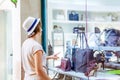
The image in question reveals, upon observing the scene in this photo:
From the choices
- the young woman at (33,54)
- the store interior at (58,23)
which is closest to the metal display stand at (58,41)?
the store interior at (58,23)

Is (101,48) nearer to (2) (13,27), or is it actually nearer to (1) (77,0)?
(1) (77,0)

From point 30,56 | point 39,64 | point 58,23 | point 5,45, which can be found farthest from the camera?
point 5,45

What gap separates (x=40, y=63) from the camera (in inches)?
118

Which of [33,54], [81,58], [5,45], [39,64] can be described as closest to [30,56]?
[33,54]

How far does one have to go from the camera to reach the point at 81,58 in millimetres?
3461

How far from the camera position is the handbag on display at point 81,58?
3.38 meters

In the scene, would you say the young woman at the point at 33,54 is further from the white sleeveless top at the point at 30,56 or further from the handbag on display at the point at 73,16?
the handbag on display at the point at 73,16

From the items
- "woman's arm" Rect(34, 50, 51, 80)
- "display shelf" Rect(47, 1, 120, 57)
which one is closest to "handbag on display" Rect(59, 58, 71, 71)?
"display shelf" Rect(47, 1, 120, 57)

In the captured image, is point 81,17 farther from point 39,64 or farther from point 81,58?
point 39,64

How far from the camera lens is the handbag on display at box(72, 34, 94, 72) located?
11.1 feet

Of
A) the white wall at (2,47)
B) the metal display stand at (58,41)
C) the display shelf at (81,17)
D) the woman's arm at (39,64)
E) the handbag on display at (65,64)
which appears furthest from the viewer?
the white wall at (2,47)

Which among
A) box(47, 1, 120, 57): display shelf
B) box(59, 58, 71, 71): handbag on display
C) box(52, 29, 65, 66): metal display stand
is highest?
box(47, 1, 120, 57): display shelf

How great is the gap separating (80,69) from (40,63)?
2.26 feet

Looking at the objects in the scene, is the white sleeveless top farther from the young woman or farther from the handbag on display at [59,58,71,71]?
the handbag on display at [59,58,71,71]
